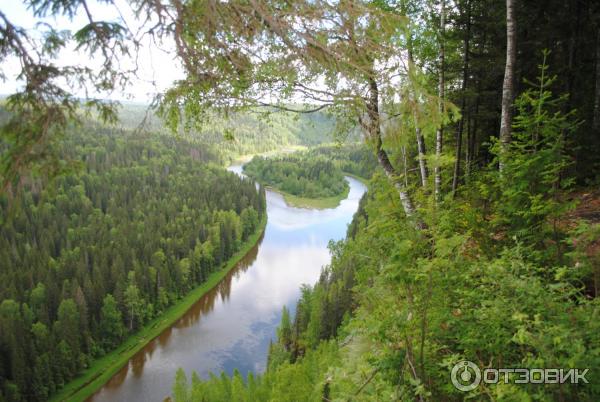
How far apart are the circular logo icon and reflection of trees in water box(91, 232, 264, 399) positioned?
108 ft

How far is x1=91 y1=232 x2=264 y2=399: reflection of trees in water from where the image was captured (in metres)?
31.0

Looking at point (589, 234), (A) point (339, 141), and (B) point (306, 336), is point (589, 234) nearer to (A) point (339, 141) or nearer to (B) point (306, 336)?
(A) point (339, 141)

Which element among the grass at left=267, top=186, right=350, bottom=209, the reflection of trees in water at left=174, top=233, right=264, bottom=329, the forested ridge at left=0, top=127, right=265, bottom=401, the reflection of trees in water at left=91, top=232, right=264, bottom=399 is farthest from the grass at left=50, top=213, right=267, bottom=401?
the grass at left=267, top=186, right=350, bottom=209

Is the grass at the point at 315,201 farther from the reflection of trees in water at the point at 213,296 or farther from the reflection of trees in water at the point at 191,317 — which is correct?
the reflection of trees in water at the point at 213,296

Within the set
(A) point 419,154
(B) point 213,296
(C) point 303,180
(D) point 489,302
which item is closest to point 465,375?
(D) point 489,302

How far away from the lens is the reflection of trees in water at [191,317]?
30953mm

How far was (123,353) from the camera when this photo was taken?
108 ft

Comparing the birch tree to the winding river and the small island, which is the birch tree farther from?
the small island

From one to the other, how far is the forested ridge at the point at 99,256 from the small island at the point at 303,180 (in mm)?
16090

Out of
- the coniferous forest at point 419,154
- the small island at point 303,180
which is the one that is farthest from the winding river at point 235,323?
the small island at point 303,180

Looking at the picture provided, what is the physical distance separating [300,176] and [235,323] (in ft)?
221

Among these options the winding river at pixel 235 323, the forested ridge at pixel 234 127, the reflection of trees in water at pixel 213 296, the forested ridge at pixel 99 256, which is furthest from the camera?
the reflection of trees in water at pixel 213 296

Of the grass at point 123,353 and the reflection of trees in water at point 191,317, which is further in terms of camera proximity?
the reflection of trees in water at point 191,317

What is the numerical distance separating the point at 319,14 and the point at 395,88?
1.38m
